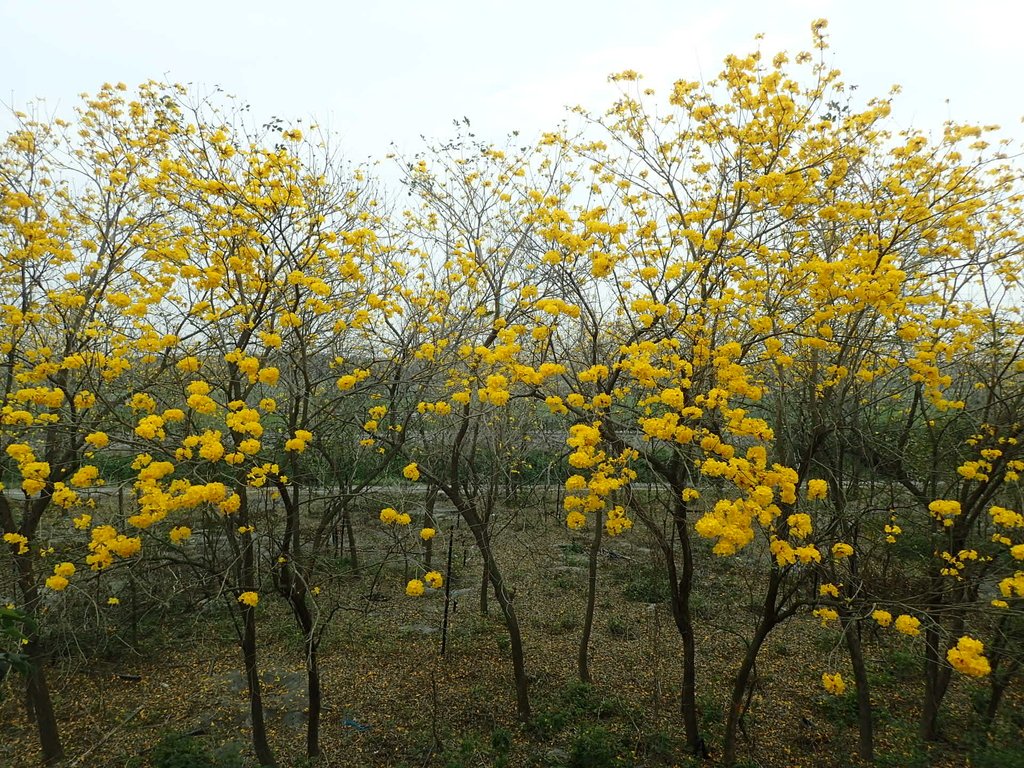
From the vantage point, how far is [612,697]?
5.92m

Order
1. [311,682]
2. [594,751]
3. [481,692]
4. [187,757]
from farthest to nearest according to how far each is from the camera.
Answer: [481,692], [311,682], [594,751], [187,757]

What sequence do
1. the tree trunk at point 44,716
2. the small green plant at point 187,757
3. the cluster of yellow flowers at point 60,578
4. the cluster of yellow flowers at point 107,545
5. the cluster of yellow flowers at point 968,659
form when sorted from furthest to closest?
the tree trunk at point 44,716, the small green plant at point 187,757, the cluster of yellow flowers at point 60,578, the cluster of yellow flowers at point 107,545, the cluster of yellow flowers at point 968,659

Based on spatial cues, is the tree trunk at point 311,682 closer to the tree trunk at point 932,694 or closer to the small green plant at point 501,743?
the small green plant at point 501,743

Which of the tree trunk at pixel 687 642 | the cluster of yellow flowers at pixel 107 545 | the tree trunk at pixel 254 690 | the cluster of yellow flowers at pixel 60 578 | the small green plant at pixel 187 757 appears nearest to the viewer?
the cluster of yellow flowers at pixel 107 545

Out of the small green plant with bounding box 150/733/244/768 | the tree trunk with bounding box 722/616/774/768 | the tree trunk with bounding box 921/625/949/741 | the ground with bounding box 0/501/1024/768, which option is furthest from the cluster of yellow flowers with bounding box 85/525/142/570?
the tree trunk with bounding box 921/625/949/741

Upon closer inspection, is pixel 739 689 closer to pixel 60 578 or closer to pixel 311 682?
pixel 311 682

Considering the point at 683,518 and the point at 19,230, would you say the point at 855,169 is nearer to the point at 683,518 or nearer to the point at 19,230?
the point at 683,518

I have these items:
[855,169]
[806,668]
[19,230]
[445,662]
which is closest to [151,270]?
[19,230]

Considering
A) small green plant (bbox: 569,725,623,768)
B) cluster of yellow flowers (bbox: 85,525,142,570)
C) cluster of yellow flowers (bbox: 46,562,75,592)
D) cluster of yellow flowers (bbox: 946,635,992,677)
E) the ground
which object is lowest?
the ground

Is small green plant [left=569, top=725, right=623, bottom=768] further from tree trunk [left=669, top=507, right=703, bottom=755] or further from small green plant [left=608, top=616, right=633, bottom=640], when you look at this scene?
small green plant [left=608, top=616, right=633, bottom=640]

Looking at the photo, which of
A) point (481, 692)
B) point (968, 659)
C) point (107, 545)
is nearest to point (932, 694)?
point (968, 659)

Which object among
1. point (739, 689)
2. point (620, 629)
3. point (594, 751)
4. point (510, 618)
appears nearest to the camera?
point (739, 689)

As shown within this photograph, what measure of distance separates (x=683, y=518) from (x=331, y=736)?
4153 millimetres

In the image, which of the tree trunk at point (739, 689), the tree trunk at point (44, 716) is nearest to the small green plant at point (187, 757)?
the tree trunk at point (44, 716)
